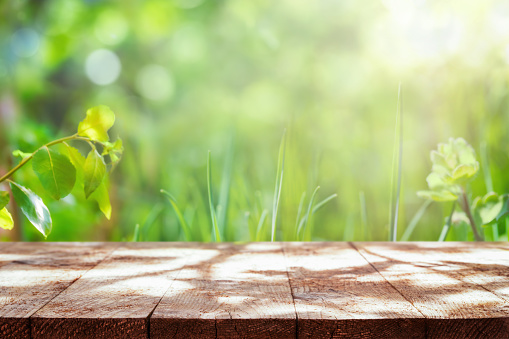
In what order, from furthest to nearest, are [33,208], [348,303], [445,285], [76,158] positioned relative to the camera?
[76,158] < [33,208] < [445,285] < [348,303]

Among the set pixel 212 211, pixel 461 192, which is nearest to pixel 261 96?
pixel 212 211

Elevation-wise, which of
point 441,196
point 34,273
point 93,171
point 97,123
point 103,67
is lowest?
point 34,273

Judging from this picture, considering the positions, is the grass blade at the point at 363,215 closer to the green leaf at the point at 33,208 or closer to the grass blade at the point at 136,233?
the grass blade at the point at 136,233

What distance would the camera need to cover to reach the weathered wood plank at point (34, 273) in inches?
33.1

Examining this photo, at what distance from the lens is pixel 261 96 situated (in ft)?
5.53

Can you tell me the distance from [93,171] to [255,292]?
510 mm

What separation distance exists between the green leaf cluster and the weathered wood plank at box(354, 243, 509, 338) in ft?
0.73

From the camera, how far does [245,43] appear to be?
1698 millimetres

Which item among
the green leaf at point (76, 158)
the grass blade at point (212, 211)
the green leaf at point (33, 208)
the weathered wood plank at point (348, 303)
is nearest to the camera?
the weathered wood plank at point (348, 303)

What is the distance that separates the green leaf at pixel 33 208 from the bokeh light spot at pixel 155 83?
0.66 m

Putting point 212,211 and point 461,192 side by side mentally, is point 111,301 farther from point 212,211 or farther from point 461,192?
point 461,192

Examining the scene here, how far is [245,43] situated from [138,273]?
0.90 metres

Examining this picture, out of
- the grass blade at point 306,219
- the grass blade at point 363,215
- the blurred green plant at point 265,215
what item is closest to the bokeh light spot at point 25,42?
the blurred green plant at point 265,215

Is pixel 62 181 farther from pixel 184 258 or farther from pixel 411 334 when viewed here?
pixel 411 334
